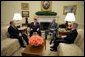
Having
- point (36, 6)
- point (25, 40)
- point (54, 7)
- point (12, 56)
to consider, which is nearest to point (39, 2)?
point (36, 6)

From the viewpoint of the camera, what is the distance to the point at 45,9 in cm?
817

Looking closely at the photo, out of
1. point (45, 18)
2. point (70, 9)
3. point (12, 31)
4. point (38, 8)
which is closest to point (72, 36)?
point (12, 31)

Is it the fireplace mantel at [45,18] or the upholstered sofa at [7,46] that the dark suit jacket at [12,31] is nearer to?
the upholstered sofa at [7,46]

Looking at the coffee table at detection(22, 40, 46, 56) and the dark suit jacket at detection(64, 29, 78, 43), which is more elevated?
the dark suit jacket at detection(64, 29, 78, 43)

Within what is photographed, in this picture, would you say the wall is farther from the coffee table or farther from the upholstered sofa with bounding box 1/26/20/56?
the coffee table

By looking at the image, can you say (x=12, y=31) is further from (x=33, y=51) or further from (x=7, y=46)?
(x=33, y=51)

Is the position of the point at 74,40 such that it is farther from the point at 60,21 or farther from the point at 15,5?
the point at 15,5

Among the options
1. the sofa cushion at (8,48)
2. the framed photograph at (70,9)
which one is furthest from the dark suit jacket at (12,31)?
the framed photograph at (70,9)

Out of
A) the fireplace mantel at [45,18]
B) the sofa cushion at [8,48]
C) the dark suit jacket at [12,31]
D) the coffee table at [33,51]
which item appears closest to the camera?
the coffee table at [33,51]

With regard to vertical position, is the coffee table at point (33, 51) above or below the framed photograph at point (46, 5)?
below

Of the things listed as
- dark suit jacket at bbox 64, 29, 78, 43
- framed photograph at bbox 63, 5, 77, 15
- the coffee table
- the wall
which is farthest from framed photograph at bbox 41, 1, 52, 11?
the coffee table

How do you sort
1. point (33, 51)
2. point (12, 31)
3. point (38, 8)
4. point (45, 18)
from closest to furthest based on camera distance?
point (33, 51)
point (12, 31)
point (45, 18)
point (38, 8)

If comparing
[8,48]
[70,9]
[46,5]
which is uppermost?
[46,5]

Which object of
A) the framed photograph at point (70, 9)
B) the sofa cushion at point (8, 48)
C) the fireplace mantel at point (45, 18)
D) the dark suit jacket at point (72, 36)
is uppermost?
the framed photograph at point (70, 9)
